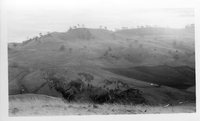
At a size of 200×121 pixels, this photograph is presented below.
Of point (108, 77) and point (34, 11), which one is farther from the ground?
point (34, 11)

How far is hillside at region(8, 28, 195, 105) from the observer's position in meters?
3.67

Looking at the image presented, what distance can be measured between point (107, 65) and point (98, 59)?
0.36 ft

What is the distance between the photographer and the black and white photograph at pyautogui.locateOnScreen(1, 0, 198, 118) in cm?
365

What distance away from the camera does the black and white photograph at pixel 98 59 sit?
3646 mm

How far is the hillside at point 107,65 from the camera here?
144 inches

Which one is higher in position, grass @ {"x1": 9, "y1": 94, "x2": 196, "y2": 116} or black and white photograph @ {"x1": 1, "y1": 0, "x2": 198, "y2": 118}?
black and white photograph @ {"x1": 1, "y1": 0, "x2": 198, "y2": 118}

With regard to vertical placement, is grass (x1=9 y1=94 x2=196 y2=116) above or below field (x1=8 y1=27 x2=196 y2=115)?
below

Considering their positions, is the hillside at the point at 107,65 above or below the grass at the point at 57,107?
above

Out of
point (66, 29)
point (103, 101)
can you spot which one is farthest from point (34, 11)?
point (103, 101)

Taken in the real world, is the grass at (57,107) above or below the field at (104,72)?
below

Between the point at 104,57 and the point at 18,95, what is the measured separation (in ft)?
3.01

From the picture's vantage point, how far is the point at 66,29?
12.2ft

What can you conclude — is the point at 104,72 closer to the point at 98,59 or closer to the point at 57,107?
the point at 98,59

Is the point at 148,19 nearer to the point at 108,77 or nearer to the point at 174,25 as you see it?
the point at 174,25
